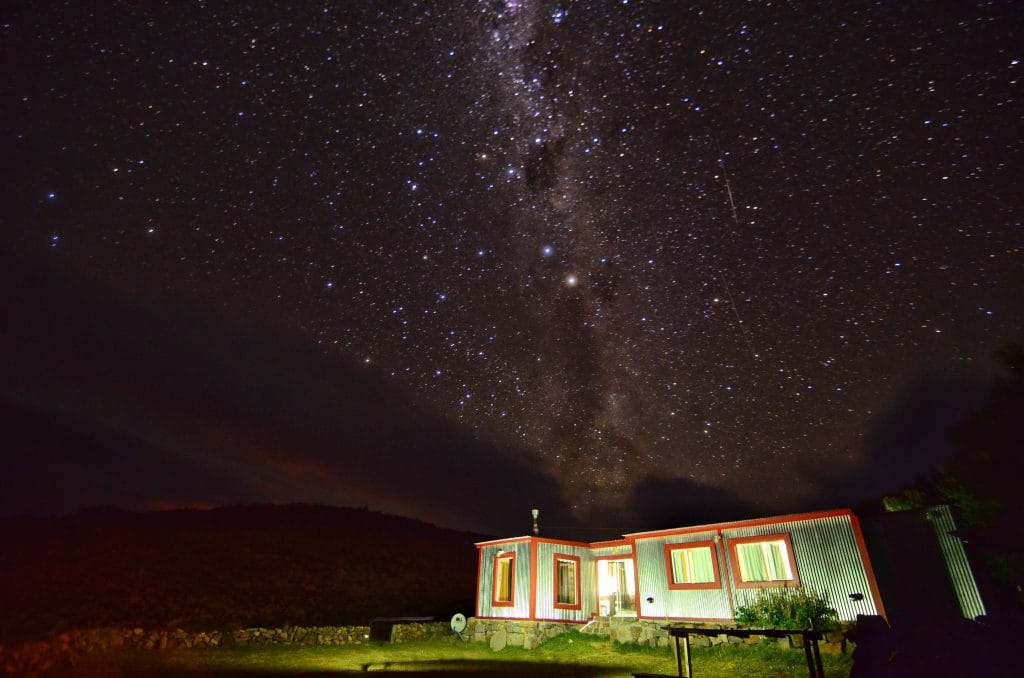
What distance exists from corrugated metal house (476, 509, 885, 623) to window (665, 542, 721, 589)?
31 mm

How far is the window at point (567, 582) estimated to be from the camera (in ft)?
60.6

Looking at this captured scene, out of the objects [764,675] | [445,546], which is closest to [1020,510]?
[764,675]

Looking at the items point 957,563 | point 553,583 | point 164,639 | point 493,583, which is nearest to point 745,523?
point 957,563

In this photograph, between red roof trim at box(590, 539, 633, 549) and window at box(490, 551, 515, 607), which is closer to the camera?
window at box(490, 551, 515, 607)

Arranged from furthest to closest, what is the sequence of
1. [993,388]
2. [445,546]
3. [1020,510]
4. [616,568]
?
1. [445,546]
2. [616,568]
3. [993,388]
4. [1020,510]

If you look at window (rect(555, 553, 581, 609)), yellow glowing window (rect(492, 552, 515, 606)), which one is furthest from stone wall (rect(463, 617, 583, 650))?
yellow glowing window (rect(492, 552, 515, 606))

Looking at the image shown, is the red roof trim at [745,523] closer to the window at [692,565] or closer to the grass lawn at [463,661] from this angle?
the window at [692,565]

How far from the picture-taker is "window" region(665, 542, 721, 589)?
623 inches

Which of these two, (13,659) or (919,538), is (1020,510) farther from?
(13,659)

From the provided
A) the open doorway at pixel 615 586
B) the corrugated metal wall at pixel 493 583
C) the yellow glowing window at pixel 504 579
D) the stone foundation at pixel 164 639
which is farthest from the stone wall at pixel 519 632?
the stone foundation at pixel 164 639

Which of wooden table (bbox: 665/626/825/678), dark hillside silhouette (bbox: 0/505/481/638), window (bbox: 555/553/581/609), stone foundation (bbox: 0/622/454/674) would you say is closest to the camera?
wooden table (bbox: 665/626/825/678)

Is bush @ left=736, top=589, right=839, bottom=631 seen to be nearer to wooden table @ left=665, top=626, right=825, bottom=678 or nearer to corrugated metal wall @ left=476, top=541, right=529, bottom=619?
wooden table @ left=665, top=626, right=825, bottom=678

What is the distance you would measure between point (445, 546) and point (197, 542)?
1957cm

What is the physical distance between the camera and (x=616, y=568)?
19.6m
